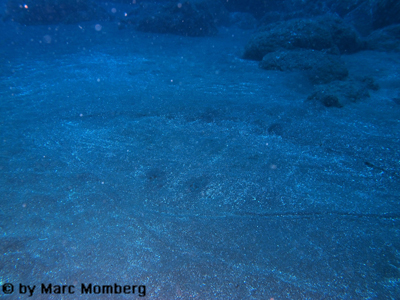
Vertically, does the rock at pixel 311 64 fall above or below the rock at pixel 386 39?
below

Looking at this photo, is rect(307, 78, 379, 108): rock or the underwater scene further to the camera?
rect(307, 78, 379, 108): rock

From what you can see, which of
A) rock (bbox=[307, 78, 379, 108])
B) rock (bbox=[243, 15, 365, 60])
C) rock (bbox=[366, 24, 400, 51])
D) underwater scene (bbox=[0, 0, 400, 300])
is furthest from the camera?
rock (bbox=[366, 24, 400, 51])

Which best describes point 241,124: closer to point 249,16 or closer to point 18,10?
point 249,16

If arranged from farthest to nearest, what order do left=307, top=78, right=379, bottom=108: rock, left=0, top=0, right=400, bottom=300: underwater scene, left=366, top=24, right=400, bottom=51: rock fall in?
1. left=366, top=24, right=400, bottom=51: rock
2. left=307, top=78, right=379, bottom=108: rock
3. left=0, top=0, right=400, bottom=300: underwater scene

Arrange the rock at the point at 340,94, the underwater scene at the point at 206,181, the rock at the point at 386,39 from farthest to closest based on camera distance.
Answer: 1. the rock at the point at 386,39
2. the rock at the point at 340,94
3. the underwater scene at the point at 206,181

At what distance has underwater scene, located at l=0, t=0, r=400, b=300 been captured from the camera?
2.16 m

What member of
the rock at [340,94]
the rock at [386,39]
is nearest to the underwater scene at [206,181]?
the rock at [340,94]

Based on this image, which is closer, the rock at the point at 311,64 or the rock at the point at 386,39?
the rock at the point at 311,64

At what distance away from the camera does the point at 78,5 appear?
53.1ft

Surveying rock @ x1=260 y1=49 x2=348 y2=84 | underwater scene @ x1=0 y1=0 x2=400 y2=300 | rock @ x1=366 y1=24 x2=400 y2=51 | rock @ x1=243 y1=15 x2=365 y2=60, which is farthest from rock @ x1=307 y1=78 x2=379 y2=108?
rock @ x1=366 y1=24 x2=400 y2=51

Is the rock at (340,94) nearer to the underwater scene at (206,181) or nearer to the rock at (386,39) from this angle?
the underwater scene at (206,181)

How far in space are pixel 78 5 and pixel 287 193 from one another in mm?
20842

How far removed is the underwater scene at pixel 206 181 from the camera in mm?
2162

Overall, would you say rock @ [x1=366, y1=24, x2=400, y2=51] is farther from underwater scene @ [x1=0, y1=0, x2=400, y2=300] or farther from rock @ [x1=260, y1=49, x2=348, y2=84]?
rock @ [x1=260, y1=49, x2=348, y2=84]
